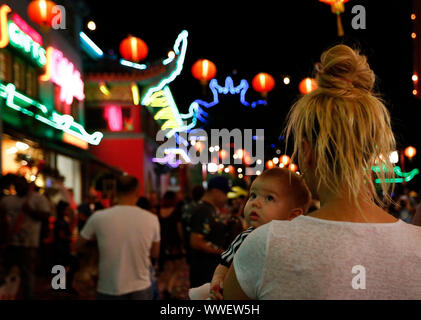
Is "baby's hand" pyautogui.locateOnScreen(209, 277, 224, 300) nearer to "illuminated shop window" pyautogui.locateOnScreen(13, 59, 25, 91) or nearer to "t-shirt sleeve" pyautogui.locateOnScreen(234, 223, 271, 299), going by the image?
"t-shirt sleeve" pyautogui.locateOnScreen(234, 223, 271, 299)

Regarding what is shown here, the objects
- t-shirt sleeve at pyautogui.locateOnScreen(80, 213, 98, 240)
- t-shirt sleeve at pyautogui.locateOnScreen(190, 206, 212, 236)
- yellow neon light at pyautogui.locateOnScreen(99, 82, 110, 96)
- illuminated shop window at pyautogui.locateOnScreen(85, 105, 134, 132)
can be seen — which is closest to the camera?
t-shirt sleeve at pyautogui.locateOnScreen(80, 213, 98, 240)

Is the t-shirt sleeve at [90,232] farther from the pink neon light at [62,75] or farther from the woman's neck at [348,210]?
the pink neon light at [62,75]

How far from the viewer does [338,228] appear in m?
1.37

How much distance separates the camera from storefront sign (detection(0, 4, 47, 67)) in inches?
405

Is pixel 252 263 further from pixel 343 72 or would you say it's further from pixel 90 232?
pixel 90 232

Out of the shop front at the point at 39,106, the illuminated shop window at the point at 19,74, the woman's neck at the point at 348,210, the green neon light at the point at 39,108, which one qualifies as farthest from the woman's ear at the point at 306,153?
the illuminated shop window at the point at 19,74

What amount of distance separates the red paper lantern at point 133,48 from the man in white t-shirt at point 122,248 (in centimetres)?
651

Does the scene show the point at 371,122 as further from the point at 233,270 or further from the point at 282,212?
the point at 282,212

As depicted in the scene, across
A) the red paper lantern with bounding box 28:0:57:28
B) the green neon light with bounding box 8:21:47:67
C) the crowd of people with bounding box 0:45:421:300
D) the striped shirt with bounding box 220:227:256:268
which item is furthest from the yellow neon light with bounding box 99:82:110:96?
the crowd of people with bounding box 0:45:421:300

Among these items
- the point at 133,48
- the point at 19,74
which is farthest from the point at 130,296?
the point at 19,74

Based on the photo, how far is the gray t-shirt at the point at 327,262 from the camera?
133 cm

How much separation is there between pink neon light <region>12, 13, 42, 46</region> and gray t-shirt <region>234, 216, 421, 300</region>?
37.0ft
